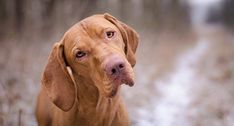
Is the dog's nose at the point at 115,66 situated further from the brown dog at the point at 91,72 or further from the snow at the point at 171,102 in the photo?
the snow at the point at 171,102

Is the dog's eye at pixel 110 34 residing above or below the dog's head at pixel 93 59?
above

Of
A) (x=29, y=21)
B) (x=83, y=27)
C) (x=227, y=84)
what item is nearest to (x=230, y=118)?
(x=227, y=84)

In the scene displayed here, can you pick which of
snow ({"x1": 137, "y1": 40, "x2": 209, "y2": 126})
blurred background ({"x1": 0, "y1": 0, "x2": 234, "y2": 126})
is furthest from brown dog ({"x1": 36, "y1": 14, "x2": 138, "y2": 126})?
snow ({"x1": 137, "y1": 40, "x2": 209, "y2": 126})

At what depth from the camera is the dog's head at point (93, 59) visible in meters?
3.55

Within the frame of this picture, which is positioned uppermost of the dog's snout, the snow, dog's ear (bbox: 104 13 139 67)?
dog's ear (bbox: 104 13 139 67)

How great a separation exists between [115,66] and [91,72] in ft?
1.38

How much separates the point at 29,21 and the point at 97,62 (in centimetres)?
798

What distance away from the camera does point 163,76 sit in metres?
11.8

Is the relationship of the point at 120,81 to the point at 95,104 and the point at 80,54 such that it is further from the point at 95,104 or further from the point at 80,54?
the point at 95,104

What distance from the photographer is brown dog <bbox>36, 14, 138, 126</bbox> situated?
142 inches

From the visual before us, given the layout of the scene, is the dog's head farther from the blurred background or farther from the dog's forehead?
the blurred background

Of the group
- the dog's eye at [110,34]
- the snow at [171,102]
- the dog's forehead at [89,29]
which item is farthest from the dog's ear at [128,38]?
the snow at [171,102]

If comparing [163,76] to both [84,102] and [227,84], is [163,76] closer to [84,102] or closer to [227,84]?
[227,84]

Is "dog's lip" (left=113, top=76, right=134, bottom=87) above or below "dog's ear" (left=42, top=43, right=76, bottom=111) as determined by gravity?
above
